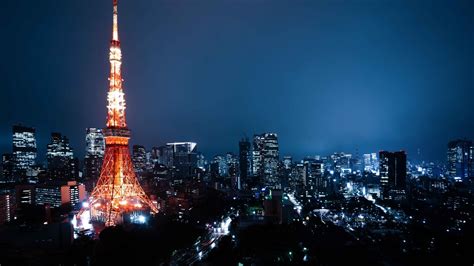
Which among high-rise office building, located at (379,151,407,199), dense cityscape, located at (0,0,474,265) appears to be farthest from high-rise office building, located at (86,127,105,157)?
high-rise office building, located at (379,151,407,199)

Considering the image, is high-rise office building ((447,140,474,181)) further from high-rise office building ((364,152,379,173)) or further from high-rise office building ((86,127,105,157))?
high-rise office building ((86,127,105,157))

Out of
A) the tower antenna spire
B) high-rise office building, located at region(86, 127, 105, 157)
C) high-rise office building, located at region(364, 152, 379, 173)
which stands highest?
the tower antenna spire

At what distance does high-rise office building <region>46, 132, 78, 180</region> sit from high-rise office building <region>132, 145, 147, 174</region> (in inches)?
287

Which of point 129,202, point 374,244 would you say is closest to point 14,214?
point 129,202

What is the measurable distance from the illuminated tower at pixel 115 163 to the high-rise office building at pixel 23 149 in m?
26.0

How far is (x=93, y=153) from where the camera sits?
4812 cm

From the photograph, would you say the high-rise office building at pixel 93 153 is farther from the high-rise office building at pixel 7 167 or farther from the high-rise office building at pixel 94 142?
the high-rise office building at pixel 7 167

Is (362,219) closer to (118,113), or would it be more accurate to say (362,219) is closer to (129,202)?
(129,202)

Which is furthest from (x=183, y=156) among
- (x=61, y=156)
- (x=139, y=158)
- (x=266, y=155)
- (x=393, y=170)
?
(x=393, y=170)

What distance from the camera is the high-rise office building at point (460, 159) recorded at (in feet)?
157

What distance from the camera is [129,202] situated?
59.4ft

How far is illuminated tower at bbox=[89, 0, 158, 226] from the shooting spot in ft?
57.0

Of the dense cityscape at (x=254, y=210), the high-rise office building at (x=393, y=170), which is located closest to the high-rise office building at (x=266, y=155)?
the dense cityscape at (x=254, y=210)

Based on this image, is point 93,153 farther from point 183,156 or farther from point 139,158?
point 183,156
